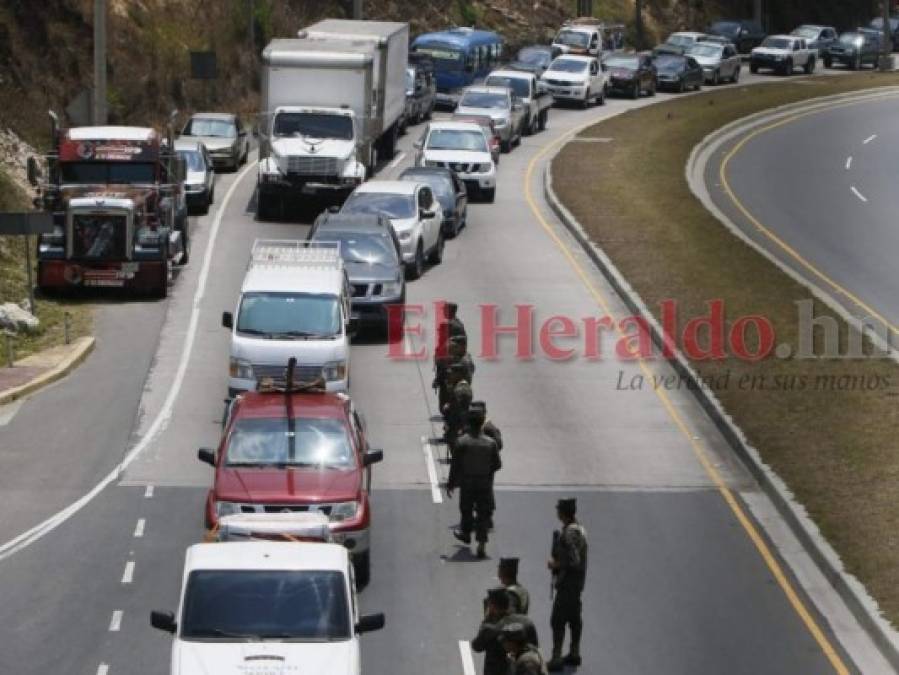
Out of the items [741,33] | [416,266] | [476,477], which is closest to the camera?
[476,477]

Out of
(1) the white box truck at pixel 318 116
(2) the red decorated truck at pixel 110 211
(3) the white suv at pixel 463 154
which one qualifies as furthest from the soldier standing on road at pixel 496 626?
(3) the white suv at pixel 463 154

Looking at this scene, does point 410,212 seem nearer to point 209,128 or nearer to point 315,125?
point 315,125

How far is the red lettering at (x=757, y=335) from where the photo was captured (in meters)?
32.7

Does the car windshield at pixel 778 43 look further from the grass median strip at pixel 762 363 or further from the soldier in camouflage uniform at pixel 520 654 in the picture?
the soldier in camouflage uniform at pixel 520 654

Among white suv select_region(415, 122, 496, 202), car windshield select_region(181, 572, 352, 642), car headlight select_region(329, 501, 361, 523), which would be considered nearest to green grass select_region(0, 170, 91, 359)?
white suv select_region(415, 122, 496, 202)

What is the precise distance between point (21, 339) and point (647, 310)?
10.4 meters

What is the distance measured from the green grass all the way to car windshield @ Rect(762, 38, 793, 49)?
176ft

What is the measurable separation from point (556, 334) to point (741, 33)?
6553cm

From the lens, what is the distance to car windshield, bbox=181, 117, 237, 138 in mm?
52969

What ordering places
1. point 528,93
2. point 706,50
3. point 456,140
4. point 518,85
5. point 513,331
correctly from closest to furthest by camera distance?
point 513,331 → point 456,140 → point 528,93 → point 518,85 → point 706,50

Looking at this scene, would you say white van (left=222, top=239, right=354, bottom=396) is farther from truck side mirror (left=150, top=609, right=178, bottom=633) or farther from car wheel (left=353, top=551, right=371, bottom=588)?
truck side mirror (left=150, top=609, right=178, bottom=633)

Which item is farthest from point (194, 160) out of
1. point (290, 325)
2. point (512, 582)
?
point (512, 582)

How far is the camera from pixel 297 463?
72.3 feet

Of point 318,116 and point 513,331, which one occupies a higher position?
point 318,116
